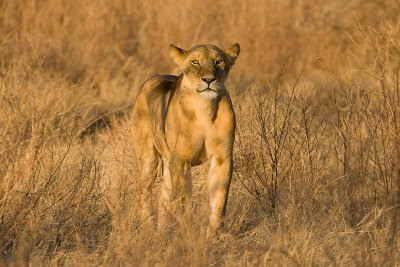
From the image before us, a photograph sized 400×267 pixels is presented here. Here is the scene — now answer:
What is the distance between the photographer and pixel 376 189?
19.2ft

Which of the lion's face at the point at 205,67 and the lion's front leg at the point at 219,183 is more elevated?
the lion's face at the point at 205,67

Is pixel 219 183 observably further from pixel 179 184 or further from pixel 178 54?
pixel 178 54

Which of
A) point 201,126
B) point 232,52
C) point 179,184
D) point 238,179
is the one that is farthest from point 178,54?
point 238,179

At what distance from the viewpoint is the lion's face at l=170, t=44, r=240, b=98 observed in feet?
16.9

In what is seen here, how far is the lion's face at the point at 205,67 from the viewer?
515 centimetres

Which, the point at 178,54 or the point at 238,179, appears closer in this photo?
the point at 178,54

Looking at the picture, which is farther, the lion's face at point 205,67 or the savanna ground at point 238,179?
the lion's face at point 205,67

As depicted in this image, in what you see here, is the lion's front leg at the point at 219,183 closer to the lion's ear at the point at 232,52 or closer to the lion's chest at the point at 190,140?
the lion's chest at the point at 190,140

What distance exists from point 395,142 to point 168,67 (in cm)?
595

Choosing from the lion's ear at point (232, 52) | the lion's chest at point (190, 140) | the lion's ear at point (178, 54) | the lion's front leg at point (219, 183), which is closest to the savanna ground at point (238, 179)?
the lion's front leg at point (219, 183)

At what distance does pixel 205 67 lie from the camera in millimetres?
5234

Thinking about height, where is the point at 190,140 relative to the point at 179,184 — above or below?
above

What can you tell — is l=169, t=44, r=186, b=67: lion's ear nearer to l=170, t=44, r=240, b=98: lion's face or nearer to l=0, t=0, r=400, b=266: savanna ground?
l=170, t=44, r=240, b=98: lion's face

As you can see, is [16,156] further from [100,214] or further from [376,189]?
[376,189]
